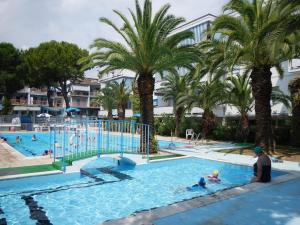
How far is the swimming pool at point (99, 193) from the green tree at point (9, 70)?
129ft

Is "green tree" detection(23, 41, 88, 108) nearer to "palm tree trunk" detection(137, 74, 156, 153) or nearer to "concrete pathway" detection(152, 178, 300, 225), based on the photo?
"palm tree trunk" detection(137, 74, 156, 153)

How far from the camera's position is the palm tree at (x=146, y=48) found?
49.4 ft

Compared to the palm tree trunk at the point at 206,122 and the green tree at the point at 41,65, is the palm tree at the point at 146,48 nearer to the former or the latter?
the palm tree trunk at the point at 206,122

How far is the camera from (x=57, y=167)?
10609 mm

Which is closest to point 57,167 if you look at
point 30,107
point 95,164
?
point 95,164

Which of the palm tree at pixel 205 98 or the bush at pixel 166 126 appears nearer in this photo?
the palm tree at pixel 205 98

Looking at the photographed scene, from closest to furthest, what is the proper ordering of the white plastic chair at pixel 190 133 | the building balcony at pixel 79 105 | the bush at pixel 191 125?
Result: the white plastic chair at pixel 190 133 < the bush at pixel 191 125 < the building balcony at pixel 79 105

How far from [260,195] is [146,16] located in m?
10.9

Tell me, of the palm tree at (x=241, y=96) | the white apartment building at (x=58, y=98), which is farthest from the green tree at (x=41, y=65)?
the palm tree at (x=241, y=96)

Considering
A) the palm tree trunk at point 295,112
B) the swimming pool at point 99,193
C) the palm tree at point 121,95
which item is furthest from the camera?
the palm tree at point 121,95

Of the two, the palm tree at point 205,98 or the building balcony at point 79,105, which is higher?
the building balcony at point 79,105

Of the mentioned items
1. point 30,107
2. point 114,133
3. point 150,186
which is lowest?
point 150,186

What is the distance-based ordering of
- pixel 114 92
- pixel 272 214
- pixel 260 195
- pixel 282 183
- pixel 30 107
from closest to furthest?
pixel 272 214, pixel 260 195, pixel 282 183, pixel 114 92, pixel 30 107

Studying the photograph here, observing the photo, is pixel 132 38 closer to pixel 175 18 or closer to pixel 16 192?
pixel 175 18
